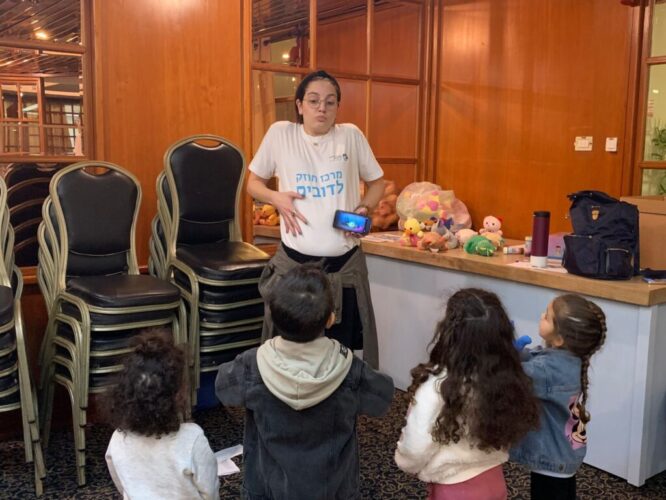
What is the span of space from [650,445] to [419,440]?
1314 mm

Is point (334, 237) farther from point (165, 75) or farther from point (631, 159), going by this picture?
point (631, 159)

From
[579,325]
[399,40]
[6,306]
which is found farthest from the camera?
[399,40]

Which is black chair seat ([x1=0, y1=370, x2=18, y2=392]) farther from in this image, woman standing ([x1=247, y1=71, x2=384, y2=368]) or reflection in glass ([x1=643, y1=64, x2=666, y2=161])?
reflection in glass ([x1=643, y1=64, x2=666, y2=161])

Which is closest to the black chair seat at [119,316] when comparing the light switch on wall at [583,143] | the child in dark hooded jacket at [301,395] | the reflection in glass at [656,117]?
the child in dark hooded jacket at [301,395]

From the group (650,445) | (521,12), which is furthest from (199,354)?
(521,12)

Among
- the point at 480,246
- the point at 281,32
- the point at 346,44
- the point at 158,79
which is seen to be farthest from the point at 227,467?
the point at 346,44

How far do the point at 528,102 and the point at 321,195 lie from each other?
2.18 m

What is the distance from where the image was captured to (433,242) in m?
3.16

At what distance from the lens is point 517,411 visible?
1575 millimetres

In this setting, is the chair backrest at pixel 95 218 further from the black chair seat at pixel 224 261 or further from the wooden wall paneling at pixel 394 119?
the wooden wall paneling at pixel 394 119

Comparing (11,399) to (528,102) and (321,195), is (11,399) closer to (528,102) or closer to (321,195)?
(321,195)

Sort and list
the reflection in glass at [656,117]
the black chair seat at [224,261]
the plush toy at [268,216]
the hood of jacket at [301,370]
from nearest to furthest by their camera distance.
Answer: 1. the hood of jacket at [301,370]
2. the black chair seat at [224,261]
3. the reflection in glass at [656,117]
4. the plush toy at [268,216]

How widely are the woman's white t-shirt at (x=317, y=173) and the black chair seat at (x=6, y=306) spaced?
0.92 meters

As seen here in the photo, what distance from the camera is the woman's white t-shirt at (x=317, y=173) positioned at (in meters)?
2.43
